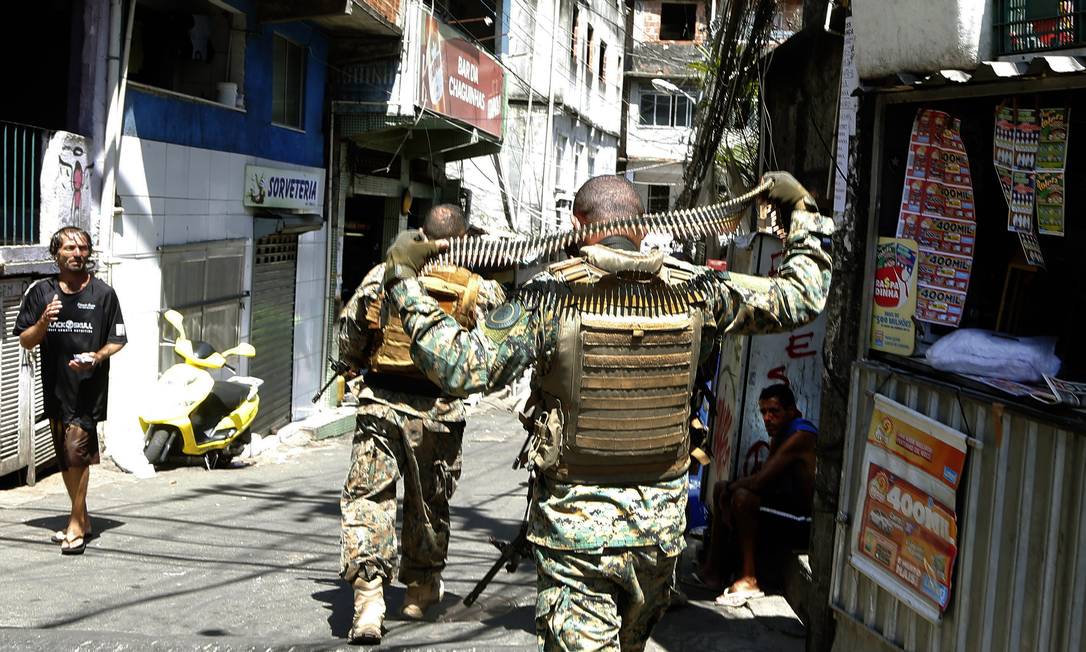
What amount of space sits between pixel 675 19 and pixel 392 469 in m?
33.6

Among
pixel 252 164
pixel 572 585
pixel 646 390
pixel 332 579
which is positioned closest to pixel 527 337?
pixel 646 390

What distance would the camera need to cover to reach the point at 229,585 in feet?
18.7

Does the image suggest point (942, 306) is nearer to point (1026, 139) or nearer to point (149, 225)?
point (1026, 139)

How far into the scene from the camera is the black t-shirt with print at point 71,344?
6094mm

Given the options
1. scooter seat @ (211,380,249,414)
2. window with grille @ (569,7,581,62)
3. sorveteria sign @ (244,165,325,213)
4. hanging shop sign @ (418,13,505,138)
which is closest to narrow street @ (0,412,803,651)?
scooter seat @ (211,380,249,414)

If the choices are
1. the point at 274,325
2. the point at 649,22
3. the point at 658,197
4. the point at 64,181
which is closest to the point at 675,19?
the point at 649,22

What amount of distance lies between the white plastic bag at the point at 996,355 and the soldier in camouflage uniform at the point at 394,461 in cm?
208

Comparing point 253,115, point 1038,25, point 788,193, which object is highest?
point 253,115

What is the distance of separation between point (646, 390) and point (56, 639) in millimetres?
2469

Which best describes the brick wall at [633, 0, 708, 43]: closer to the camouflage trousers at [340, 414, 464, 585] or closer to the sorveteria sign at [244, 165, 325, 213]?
the sorveteria sign at [244, 165, 325, 213]

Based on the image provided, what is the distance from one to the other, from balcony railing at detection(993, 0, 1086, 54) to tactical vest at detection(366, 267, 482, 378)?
2529 mm

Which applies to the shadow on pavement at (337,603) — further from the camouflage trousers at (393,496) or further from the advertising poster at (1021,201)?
the advertising poster at (1021,201)

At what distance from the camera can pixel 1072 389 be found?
3.48m

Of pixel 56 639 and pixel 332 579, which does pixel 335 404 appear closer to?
pixel 332 579
